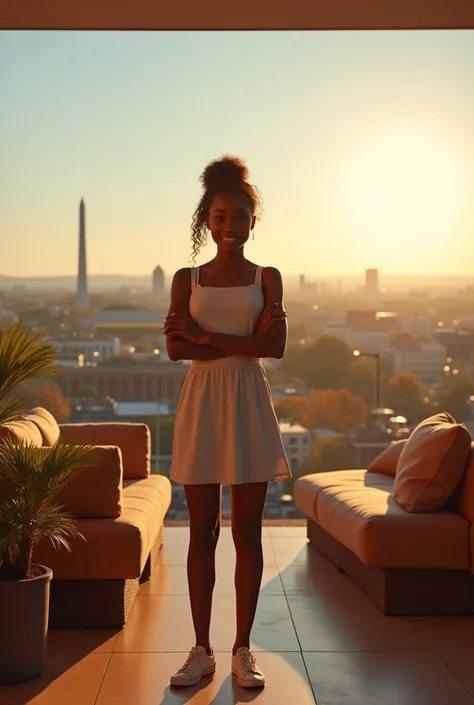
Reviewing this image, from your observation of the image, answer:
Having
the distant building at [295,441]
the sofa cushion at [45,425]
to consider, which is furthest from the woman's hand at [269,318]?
the distant building at [295,441]

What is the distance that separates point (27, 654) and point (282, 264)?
232 inches

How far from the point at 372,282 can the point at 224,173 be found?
583cm

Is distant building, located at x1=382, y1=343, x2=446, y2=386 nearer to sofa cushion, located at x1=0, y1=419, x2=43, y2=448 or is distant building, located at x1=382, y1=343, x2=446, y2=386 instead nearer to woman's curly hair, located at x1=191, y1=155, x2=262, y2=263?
sofa cushion, located at x1=0, y1=419, x2=43, y2=448

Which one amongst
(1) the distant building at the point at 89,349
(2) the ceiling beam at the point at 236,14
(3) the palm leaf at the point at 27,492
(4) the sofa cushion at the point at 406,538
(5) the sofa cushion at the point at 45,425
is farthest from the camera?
(1) the distant building at the point at 89,349

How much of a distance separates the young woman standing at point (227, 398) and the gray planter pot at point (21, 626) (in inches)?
18.4

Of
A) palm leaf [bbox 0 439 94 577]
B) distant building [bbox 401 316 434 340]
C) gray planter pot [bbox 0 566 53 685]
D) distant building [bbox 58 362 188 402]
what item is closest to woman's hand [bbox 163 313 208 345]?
palm leaf [bbox 0 439 94 577]

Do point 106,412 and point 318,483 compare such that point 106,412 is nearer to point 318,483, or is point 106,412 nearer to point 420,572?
point 318,483

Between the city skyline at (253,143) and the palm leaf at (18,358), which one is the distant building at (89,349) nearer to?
the city skyline at (253,143)

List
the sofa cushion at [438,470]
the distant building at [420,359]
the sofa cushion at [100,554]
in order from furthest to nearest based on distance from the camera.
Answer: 1. the distant building at [420,359]
2. the sofa cushion at [438,470]
3. the sofa cushion at [100,554]

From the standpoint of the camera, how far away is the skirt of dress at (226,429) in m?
3.28

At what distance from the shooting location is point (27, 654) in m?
3.37

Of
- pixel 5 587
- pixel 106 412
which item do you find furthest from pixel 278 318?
pixel 106 412

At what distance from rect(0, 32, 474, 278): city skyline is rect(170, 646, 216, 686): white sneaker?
18.5ft

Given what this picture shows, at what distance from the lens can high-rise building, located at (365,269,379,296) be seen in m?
9.07
